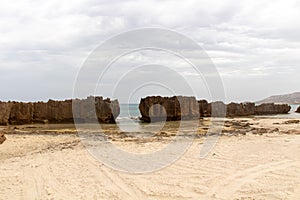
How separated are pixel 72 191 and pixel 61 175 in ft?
4.77

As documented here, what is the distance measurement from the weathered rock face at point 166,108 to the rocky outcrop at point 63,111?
371cm

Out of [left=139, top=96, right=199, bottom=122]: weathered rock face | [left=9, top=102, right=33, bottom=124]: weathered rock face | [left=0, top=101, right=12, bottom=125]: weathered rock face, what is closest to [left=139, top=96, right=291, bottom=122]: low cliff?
[left=139, top=96, right=199, bottom=122]: weathered rock face

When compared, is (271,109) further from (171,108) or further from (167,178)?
(167,178)

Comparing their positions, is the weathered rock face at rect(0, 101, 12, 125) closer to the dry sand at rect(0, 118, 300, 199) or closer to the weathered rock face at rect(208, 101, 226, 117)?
the dry sand at rect(0, 118, 300, 199)

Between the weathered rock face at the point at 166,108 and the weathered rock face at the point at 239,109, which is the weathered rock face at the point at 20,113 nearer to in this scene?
the weathered rock face at the point at 166,108

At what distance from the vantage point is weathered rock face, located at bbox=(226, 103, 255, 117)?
1815 inches

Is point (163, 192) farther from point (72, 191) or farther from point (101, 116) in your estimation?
point (101, 116)

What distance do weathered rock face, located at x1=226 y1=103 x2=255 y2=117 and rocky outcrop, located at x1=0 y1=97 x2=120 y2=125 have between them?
63.6 ft

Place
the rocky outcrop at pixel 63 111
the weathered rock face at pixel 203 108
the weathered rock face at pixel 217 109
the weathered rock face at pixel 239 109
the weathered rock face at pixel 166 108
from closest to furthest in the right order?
the rocky outcrop at pixel 63 111
the weathered rock face at pixel 166 108
the weathered rock face at pixel 203 108
the weathered rock face at pixel 217 109
the weathered rock face at pixel 239 109

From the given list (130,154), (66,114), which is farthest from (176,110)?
(130,154)

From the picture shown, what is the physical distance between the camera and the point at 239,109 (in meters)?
47.1

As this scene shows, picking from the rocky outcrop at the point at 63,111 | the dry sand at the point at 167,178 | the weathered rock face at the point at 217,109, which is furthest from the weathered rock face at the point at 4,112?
the weathered rock face at the point at 217,109

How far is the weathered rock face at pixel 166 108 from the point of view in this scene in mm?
34969

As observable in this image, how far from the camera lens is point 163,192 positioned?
6.16 meters
